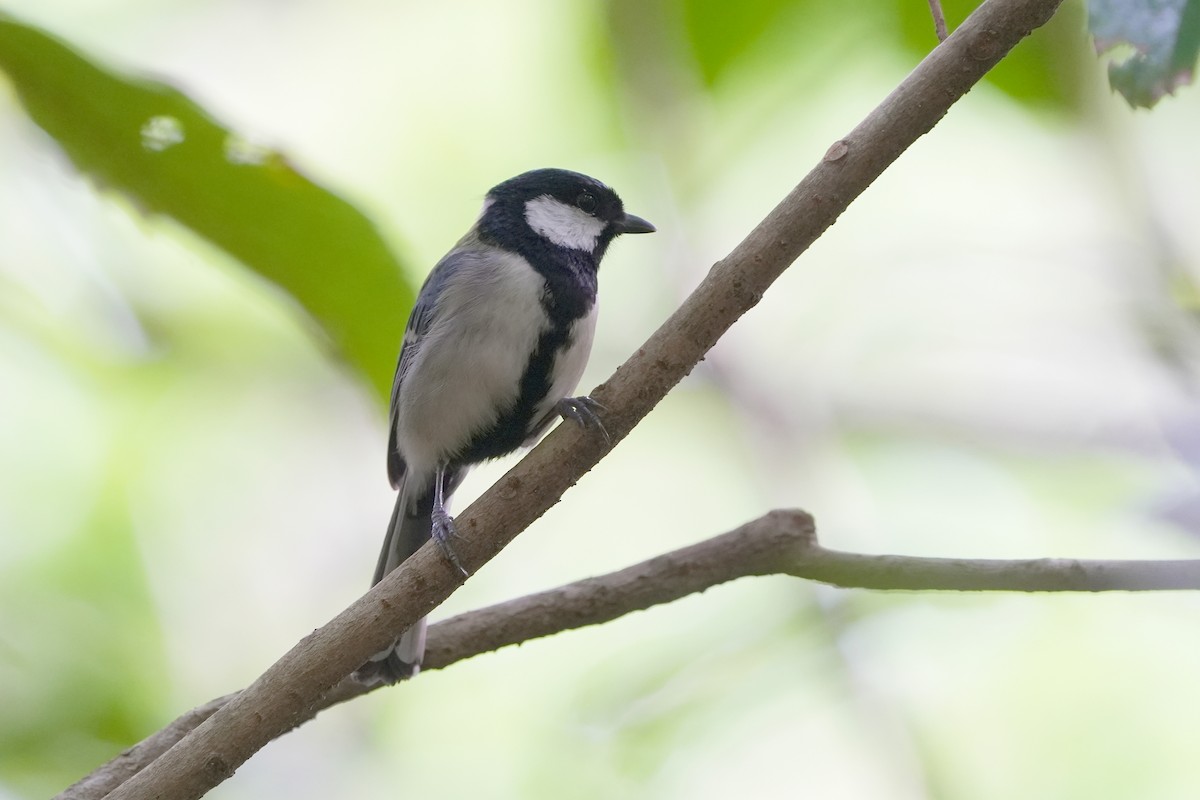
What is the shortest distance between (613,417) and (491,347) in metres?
0.83

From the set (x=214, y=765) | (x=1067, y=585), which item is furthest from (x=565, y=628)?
(x=1067, y=585)

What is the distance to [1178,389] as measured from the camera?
Answer: 1.93 metres

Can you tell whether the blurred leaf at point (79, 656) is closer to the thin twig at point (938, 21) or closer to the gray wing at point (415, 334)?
the gray wing at point (415, 334)

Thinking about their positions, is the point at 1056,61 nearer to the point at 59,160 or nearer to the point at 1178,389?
the point at 1178,389

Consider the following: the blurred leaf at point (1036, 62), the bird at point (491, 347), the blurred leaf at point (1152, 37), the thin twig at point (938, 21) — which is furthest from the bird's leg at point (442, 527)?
the blurred leaf at point (1036, 62)

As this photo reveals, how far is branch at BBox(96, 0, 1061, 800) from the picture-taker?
68.9 inches

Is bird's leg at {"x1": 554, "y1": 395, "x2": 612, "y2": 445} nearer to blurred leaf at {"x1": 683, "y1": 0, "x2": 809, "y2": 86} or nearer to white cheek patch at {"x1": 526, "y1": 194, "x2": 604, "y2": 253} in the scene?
white cheek patch at {"x1": 526, "y1": 194, "x2": 604, "y2": 253}

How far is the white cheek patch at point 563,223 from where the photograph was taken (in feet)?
9.78

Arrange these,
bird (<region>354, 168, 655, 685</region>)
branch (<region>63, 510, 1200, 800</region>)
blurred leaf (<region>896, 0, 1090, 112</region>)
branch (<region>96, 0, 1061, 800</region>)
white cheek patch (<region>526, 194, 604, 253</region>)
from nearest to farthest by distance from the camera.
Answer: branch (<region>96, 0, 1061, 800</region>) < branch (<region>63, 510, 1200, 800</region>) < bird (<region>354, 168, 655, 685</region>) < blurred leaf (<region>896, 0, 1090, 112</region>) < white cheek patch (<region>526, 194, 604, 253</region>)

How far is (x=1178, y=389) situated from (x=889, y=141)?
68cm

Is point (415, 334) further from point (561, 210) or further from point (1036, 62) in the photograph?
point (1036, 62)

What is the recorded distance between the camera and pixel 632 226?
10.4ft

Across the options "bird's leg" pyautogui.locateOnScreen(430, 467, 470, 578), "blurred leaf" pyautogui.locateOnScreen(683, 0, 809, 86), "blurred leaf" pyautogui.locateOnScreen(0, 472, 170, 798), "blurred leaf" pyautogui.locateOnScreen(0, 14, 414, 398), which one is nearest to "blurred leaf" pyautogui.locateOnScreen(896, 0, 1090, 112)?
"blurred leaf" pyautogui.locateOnScreen(683, 0, 809, 86)

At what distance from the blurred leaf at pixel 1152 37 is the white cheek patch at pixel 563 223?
5.15 feet
